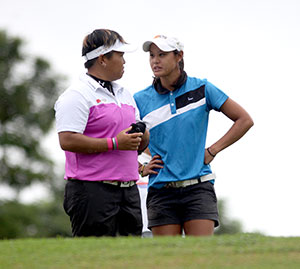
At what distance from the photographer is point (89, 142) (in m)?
6.37

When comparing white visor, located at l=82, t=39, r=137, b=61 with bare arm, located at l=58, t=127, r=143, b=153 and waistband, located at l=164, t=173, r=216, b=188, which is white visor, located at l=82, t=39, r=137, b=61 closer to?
bare arm, located at l=58, t=127, r=143, b=153

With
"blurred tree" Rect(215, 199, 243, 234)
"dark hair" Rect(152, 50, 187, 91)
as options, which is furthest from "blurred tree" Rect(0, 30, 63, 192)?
"dark hair" Rect(152, 50, 187, 91)

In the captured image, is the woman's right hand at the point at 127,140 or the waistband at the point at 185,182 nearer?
the woman's right hand at the point at 127,140

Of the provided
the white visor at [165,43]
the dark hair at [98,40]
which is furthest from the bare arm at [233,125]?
the dark hair at [98,40]

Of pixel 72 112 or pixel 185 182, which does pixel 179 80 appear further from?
pixel 72 112

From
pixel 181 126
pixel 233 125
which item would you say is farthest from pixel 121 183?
pixel 233 125

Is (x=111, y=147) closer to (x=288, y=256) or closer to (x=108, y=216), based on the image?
(x=108, y=216)

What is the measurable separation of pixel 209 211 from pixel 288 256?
1813mm

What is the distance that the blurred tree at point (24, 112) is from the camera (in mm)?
32969

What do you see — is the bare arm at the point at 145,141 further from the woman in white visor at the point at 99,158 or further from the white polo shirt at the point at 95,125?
the white polo shirt at the point at 95,125

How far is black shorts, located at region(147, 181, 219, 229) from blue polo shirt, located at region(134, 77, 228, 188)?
119 mm

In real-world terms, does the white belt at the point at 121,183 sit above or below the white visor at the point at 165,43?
below

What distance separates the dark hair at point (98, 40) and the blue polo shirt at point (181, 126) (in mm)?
758

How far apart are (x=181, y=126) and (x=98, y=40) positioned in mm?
1146
